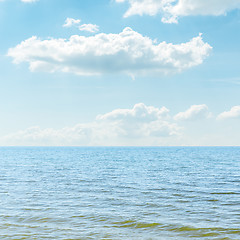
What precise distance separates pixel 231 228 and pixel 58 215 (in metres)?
10.5

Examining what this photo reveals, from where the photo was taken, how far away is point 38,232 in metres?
14.7

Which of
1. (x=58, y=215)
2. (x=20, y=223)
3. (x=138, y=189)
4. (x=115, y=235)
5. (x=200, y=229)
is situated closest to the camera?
(x=115, y=235)

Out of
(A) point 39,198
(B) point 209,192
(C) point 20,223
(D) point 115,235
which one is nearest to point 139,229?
(D) point 115,235

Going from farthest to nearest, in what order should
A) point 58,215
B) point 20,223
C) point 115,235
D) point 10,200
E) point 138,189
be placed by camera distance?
point 138,189 < point 10,200 < point 58,215 < point 20,223 < point 115,235

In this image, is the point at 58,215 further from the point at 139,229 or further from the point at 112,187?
the point at 112,187

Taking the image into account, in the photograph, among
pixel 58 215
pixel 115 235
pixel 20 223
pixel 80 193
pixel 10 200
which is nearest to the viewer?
pixel 115 235

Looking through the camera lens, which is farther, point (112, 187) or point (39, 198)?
point (112, 187)

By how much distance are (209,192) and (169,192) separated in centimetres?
388

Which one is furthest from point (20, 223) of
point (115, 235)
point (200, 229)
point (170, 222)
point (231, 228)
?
point (231, 228)

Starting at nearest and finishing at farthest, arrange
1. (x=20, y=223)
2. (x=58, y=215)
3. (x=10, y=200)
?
(x=20, y=223) → (x=58, y=215) → (x=10, y=200)

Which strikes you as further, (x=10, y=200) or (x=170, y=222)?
(x=10, y=200)

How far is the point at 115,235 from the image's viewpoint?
14.3 meters

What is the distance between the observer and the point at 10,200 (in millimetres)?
22922

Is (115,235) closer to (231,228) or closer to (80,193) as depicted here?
(231,228)
